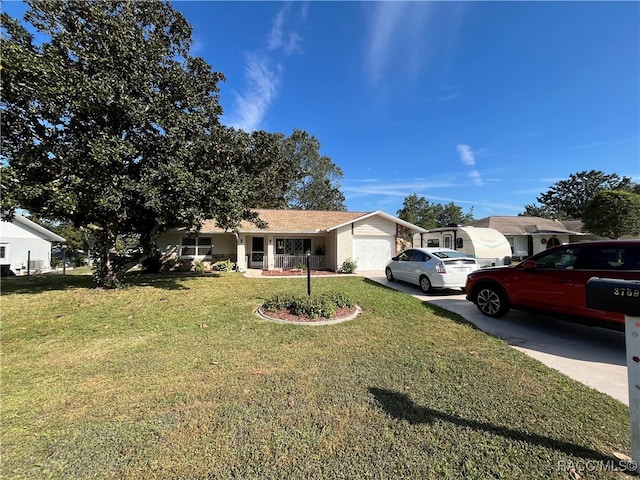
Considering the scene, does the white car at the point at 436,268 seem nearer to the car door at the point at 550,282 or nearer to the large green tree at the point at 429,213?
the car door at the point at 550,282

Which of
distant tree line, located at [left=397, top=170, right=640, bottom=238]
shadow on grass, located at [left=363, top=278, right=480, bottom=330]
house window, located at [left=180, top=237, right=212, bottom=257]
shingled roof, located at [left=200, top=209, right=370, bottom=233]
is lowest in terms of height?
shadow on grass, located at [left=363, top=278, right=480, bottom=330]

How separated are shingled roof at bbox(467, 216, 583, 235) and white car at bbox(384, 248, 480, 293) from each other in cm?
2026

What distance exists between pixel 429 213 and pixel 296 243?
115 ft

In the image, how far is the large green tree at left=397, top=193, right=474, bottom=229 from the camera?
4703 centimetres

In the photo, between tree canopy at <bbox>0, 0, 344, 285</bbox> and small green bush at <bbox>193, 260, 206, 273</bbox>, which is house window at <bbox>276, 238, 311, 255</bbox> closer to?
small green bush at <bbox>193, 260, 206, 273</bbox>

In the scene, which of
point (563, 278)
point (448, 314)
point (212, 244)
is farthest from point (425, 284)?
point (212, 244)

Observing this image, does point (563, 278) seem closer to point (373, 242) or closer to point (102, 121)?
point (373, 242)

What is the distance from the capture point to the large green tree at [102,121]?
8414 mm

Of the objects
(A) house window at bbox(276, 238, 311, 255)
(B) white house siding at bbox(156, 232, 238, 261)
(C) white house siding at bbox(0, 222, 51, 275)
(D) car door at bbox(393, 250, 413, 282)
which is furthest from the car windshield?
(C) white house siding at bbox(0, 222, 51, 275)

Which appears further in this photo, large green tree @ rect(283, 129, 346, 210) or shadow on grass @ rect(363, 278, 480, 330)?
large green tree @ rect(283, 129, 346, 210)

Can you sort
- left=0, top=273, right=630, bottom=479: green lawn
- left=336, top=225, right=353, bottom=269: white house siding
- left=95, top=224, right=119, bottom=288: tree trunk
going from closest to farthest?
left=0, top=273, right=630, bottom=479: green lawn < left=95, top=224, right=119, bottom=288: tree trunk < left=336, top=225, right=353, bottom=269: white house siding

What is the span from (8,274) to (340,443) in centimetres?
2516

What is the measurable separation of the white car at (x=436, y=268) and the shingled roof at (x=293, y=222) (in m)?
6.53

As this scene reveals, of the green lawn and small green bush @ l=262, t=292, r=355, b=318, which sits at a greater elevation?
small green bush @ l=262, t=292, r=355, b=318
